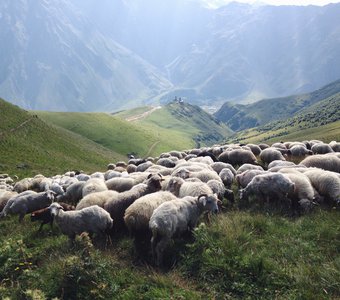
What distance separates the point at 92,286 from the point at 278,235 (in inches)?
232

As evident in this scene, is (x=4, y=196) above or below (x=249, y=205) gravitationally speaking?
above

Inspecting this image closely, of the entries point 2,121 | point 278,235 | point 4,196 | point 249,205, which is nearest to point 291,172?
point 249,205

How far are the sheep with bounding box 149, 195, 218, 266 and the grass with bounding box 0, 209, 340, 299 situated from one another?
0.49 metres

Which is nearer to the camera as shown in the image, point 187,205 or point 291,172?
point 187,205

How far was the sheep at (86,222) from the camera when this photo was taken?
13.9 metres

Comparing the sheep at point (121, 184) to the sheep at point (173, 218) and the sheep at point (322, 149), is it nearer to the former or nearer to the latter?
the sheep at point (173, 218)

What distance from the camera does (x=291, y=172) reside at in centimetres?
1727

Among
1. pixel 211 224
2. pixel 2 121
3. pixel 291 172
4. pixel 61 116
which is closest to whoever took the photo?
pixel 211 224

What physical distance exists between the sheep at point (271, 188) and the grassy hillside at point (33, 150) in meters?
42.7

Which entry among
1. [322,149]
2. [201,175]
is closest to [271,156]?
[322,149]

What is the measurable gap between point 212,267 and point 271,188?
6.18 meters

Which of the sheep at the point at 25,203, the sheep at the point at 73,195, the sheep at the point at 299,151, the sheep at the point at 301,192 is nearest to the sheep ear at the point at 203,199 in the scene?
the sheep at the point at 301,192

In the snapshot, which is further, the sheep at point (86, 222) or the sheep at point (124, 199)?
the sheep at point (124, 199)

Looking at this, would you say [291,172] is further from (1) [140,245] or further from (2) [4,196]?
(2) [4,196]
